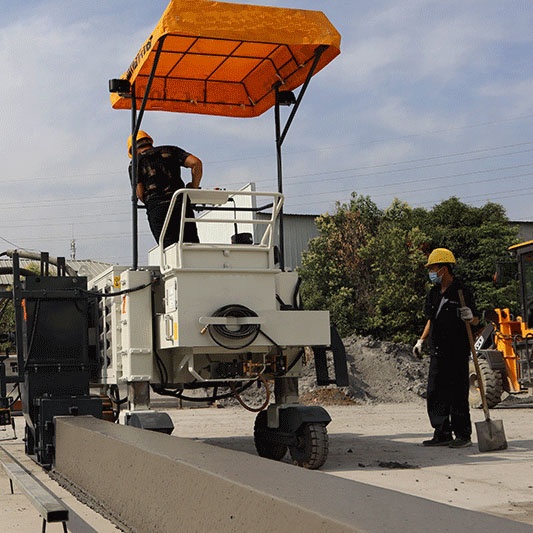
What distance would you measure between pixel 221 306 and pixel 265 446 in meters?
1.85

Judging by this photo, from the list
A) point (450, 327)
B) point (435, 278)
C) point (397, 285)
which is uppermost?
point (397, 285)

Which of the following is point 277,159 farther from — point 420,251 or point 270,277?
point 420,251

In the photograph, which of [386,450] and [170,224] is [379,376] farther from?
[170,224]

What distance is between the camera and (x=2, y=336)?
30.9 feet

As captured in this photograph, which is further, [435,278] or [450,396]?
[435,278]

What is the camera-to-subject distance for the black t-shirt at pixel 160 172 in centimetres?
955

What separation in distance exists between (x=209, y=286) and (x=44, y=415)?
6.34 ft

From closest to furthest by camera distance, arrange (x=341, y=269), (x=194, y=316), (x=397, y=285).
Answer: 1. (x=194, y=316)
2. (x=397, y=285)
3. (x=341, y=269)

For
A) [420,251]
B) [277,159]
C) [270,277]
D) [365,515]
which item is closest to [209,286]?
[270,277]

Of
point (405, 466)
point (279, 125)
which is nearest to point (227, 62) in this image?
point (279, 125)

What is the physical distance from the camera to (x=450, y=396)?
9.73 m

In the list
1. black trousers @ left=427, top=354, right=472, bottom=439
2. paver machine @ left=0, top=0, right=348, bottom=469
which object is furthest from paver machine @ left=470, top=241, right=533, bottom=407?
paver machine @ left=0, top=0, right=348, bottom=469

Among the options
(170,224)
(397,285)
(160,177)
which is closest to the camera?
(170,224)

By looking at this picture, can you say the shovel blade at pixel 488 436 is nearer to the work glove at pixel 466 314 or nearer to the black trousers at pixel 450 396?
the black trousers at pixel 450 396
